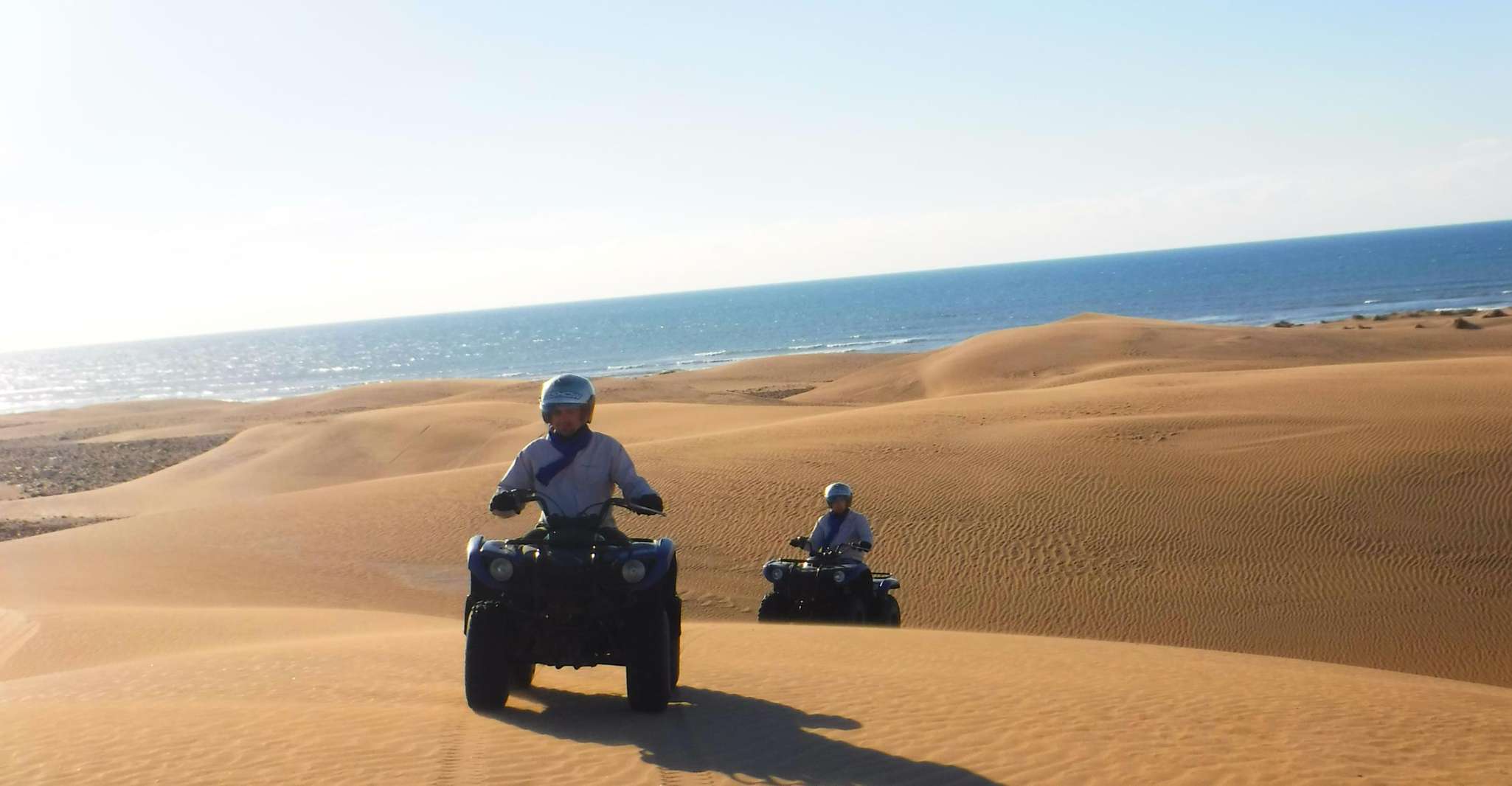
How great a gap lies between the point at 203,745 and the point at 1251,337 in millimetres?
43313

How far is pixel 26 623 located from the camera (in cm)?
1309

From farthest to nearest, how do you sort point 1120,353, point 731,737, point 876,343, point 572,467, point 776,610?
point 876,343 → point 1120,353 → point 776,610 → point 572,467 → point 731,737

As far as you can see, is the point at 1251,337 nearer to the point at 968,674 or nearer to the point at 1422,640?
the point at 1422,640

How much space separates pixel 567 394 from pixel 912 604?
32.0 feet

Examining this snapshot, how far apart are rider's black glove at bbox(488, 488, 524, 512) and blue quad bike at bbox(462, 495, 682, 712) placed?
182mm

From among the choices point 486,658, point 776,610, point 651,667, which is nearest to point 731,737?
point 651,667

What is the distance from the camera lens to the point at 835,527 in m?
11.5

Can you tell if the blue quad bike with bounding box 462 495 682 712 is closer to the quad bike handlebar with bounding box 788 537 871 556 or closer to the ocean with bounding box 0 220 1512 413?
the quad bike handlebar with bounding box 788 537 871 556

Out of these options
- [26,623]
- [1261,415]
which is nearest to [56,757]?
[26,623]

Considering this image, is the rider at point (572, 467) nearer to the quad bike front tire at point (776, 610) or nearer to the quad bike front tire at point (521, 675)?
the quad bike front tire at point (521, 675)

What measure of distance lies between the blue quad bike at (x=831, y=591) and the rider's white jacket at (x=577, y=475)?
444 cm

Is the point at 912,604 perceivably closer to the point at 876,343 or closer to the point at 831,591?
the point at 831,591

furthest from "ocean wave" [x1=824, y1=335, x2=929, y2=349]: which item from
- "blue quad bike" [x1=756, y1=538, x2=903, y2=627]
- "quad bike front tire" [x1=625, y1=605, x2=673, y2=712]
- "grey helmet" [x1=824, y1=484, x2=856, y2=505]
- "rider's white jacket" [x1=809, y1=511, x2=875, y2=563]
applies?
"quad bike front tire" [x1=625, y1=605, x2=673, y2=712]

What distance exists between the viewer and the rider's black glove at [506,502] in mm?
6738
